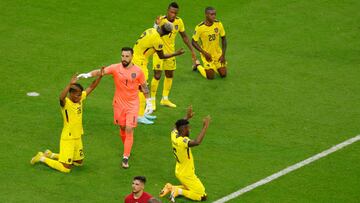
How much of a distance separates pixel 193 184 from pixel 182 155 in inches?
24.0

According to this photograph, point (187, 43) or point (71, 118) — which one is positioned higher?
point (187, 43)

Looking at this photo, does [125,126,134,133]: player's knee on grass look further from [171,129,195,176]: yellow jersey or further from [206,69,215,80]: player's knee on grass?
[206,69,215,80]: player's knee on grass

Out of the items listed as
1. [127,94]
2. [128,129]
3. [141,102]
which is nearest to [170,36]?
[141,102]

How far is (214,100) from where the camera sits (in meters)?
23.7

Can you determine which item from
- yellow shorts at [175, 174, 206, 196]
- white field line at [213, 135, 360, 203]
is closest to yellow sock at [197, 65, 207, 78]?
white field line at [213, 135, 360, 203]

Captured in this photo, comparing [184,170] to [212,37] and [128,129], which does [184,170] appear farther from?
[212,37]

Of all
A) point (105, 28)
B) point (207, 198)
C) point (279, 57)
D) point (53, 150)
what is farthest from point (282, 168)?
point (105, 28)

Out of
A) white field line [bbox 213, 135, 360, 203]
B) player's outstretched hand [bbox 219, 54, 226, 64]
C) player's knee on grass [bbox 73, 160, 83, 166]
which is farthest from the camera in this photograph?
player's outstretched hand [bbox 219, 54, 226, 64]

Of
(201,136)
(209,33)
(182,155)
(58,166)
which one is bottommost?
(58,166)

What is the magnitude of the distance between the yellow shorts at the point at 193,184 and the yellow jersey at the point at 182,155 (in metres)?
0.08

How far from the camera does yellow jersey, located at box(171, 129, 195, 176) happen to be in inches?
727

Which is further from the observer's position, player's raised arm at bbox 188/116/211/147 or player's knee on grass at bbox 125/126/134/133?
player's knee on grass at bbox 125/126/134/133

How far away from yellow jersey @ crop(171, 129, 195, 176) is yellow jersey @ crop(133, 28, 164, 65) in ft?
11.6

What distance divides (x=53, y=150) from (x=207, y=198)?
3765 mm
